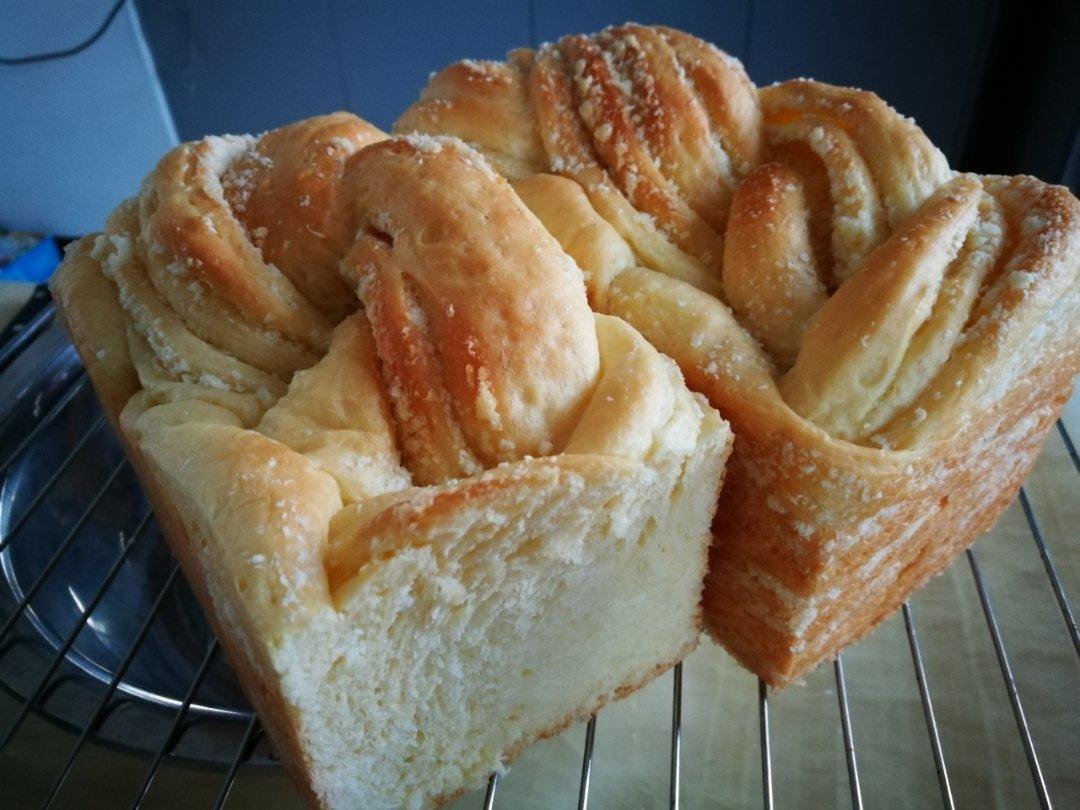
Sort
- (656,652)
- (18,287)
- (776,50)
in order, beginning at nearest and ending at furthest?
1. (656,652)
2. (18,287)
3. (776,50)

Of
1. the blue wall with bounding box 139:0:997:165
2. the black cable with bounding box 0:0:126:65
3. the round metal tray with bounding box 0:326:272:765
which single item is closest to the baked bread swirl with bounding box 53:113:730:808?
the round metal tray with bounding box 0:326:272:765

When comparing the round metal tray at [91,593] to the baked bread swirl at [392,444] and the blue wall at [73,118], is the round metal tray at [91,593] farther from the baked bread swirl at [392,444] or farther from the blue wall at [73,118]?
the blue wall at [73,118]

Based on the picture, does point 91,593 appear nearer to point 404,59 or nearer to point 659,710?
point 659,710

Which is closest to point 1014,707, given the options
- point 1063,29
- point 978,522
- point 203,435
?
→ point 978,522

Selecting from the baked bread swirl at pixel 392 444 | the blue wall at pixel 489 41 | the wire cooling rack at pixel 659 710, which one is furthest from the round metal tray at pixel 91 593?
the blue wall at pixel 489 41

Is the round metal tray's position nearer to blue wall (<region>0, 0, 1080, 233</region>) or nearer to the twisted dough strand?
the twisted dough strand

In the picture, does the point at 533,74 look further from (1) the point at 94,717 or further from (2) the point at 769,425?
(1) the point at 94,717

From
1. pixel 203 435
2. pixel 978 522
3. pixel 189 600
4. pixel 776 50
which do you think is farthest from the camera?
pixel 776 50
